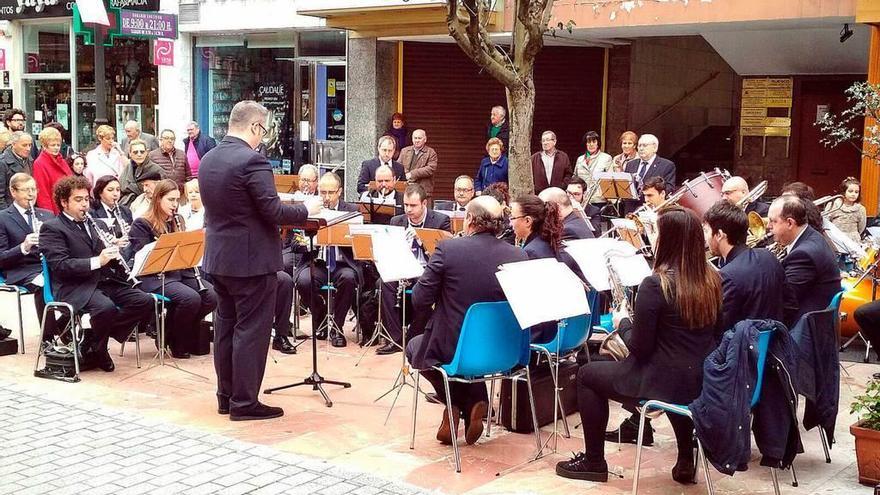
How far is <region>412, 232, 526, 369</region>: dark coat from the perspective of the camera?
20.5ft

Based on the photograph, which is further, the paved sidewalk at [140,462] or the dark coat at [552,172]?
the dark coat at [552,172]

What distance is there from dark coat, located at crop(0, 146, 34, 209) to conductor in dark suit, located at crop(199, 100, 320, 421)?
241 inches

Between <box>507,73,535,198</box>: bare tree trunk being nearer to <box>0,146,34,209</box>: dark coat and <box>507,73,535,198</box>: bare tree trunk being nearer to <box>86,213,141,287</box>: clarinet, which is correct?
<box>86,213,141,287</box>: clarinet

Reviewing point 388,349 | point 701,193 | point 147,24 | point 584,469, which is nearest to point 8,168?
point 147,24

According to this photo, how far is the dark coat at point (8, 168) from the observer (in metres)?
12.1

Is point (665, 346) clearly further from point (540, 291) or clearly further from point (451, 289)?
point (451, 289)

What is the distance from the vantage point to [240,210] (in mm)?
6797

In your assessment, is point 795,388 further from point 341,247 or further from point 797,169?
point 797,169

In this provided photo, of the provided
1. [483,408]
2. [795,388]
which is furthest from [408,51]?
[795,388]

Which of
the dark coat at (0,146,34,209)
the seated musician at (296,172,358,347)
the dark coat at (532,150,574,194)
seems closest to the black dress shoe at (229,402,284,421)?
the seated musician at (296,172,358,347)

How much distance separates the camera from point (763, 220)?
28.2 feet

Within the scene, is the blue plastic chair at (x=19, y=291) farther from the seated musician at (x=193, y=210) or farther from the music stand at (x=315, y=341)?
the music stand at (x=315, y=341)

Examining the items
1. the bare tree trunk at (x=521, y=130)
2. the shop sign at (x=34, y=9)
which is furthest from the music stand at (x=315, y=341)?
the shop sign at (x=34, y=9)

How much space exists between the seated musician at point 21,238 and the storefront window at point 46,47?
506 inches
